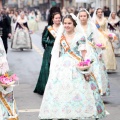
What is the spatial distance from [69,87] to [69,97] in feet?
0.47

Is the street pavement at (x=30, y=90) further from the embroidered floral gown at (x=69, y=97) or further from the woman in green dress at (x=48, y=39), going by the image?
the embroidered floral gown at (x=69, y=97)

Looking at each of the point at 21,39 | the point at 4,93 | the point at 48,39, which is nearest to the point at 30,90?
the point at 48,39

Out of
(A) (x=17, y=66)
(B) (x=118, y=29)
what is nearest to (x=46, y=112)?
(A) (x=17, y=66)

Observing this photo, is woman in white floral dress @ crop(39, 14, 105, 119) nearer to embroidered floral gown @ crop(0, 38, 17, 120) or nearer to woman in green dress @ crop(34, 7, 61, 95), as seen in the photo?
embroidered floral gown @ crop(0, 38, 17, 120)

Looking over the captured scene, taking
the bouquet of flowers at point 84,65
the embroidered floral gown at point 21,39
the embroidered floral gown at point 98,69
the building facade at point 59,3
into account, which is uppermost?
the bouquet of flowers at point 84,65

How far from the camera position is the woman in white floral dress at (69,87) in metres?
8.20

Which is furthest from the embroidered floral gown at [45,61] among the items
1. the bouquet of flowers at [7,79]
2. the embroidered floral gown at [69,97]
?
the bouquet of flowers at [7,79]

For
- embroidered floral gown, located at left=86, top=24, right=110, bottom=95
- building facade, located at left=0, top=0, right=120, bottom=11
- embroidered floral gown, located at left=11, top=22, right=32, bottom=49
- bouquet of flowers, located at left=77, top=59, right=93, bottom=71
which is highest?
bouquet of flowers, located at left=77, top=59, right=93, bottom=71

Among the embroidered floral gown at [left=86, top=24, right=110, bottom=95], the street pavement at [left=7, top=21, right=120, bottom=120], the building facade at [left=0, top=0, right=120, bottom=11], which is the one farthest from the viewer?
the building facade at [left=0, top=0, right=120, bottom=11]

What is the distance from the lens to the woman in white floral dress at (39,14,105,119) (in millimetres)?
8195

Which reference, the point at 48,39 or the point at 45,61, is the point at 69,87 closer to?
the point at 48,39

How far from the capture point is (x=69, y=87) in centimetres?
830

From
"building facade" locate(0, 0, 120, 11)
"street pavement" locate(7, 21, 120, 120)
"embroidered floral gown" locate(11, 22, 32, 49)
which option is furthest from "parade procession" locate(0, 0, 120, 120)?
"building facade" locate(0, 0, 120, 11)

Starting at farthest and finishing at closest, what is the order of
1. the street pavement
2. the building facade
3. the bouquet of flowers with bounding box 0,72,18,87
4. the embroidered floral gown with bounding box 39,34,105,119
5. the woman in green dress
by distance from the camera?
the building facade, the woman in green dress, the street pavement, the embroidered floral gown with bounding box 39,34,105,119, the bouquet of flowers with bounding box 0,72,18,87
